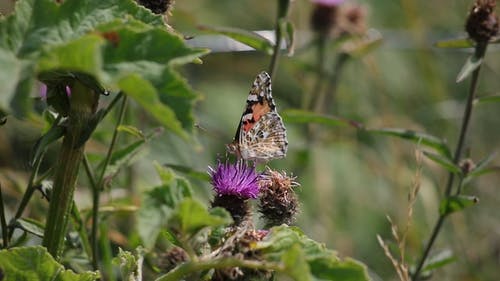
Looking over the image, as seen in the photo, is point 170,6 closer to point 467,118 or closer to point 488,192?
point 467,118

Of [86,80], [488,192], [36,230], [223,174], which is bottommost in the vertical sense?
[488,192]

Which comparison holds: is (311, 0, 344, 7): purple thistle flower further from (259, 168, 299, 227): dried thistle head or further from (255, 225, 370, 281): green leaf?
(255, 225, 370, 281): green leaf

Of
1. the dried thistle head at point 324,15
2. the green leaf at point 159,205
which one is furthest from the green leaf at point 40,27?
the dried thistle head at point 324,15

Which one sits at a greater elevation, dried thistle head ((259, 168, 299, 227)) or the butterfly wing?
the butterfly wing

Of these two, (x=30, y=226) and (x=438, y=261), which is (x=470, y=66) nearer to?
(x=438, y=261)

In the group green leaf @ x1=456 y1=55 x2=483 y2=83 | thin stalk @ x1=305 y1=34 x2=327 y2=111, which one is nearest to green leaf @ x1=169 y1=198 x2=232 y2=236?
green leaf @ x1=456 y1=55 x2=483 y2=83

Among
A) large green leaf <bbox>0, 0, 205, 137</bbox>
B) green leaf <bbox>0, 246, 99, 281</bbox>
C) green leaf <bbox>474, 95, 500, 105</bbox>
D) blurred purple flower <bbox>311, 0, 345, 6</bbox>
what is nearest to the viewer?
large green leaf <bbox>0, 0, 205, 137</bbox>

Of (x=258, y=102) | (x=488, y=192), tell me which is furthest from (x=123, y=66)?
(x=488, y=192)

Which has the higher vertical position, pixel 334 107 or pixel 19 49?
pixel 19 49
